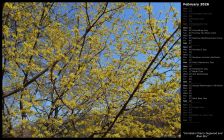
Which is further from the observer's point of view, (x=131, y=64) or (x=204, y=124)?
(x=131, y=64)

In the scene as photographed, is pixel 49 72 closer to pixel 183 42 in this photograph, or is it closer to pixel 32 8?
pixel 32 8

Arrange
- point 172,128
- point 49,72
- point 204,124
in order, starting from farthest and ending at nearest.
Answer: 1. point 49,72
2. point 172,128
3. point 204,124

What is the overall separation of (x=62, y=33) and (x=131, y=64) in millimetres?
1789

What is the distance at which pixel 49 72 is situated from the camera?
6836mm

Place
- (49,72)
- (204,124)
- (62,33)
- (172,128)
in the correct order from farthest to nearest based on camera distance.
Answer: (62,33), (49,72), (172,128), (204,124)

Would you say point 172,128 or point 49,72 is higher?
point 49,72

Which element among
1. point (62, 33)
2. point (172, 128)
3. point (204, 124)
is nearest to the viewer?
point (204, 124)

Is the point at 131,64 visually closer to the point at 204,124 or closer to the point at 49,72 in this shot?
the point at 49,72

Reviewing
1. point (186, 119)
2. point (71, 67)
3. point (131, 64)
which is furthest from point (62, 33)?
point (186, 119)

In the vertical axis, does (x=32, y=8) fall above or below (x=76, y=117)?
above

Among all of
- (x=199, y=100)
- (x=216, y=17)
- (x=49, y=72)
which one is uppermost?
(x=216, y=17)

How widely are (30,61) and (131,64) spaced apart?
2348mm

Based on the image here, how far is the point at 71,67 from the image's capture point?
23.0 ft

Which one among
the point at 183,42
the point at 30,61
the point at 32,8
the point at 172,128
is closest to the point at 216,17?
the point at 183,42
